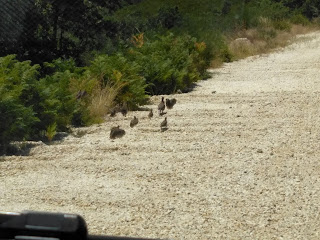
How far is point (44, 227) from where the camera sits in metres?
0.49

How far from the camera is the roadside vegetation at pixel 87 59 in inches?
269

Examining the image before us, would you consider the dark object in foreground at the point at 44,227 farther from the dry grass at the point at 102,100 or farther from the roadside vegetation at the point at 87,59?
the dry grass at the point at 102,100

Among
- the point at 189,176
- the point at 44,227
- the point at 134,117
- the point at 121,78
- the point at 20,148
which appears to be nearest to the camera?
the point at 44,227

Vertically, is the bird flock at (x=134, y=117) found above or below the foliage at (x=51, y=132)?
below

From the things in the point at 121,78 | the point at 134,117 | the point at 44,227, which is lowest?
the point at 134,117

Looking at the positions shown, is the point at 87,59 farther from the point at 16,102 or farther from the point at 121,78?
the point at 16,102

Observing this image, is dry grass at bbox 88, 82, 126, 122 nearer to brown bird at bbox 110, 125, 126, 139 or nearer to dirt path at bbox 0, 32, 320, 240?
dirt path at bbox 0, 32, 320, 240

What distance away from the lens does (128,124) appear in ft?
25.5

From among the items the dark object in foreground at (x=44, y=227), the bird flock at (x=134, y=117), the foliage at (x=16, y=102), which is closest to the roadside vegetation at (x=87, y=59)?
the foliage at (x=16, y=102)

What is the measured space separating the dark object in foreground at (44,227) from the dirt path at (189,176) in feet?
10.5

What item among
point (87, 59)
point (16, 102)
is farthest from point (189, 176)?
point (87, 59)

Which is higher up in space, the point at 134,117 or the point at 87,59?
the point at 87,59

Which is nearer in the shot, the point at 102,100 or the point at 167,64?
the point at 102,100

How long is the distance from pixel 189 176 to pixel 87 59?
23.0 ft
